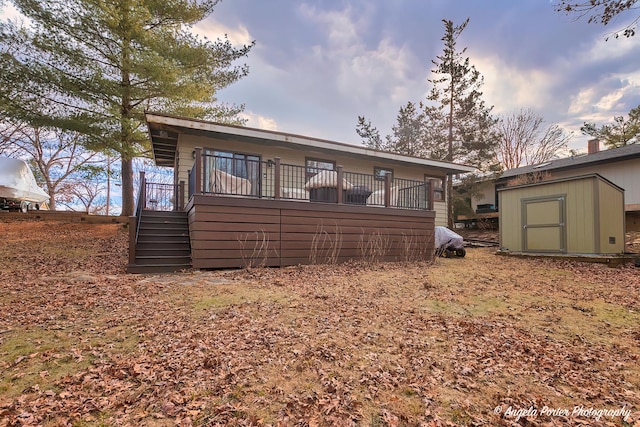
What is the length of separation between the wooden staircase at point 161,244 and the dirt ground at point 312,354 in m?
1.07

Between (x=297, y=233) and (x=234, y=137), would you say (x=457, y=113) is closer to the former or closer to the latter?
(x=234, y=137)

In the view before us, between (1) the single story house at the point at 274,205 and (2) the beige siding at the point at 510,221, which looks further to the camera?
(2) the beige siding at the point at 510,221

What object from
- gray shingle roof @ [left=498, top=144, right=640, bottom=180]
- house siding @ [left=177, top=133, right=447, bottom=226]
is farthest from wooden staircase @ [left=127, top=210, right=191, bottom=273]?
gray shingle roof @ [left=498, top=144, right=640, bottom=180]

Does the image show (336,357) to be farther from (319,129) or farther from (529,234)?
(319,129)

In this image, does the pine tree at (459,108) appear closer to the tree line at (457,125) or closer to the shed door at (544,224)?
the tree line at (457,125)

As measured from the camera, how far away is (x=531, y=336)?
2.97 metres

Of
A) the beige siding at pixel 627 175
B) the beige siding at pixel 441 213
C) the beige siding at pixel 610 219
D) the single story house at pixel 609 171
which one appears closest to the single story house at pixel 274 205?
the beige siding at pixel 441 213

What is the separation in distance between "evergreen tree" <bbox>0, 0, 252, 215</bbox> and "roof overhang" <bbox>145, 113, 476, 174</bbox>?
1.61 meters

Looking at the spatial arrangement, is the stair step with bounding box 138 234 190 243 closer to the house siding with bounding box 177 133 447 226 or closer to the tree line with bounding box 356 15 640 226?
the house siding with bounding box 177 133 447 226

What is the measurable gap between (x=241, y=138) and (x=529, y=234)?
9368 millimetres

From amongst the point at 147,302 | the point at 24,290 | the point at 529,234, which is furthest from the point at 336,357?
the point at 529,234

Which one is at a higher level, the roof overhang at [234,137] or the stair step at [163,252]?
the roof overhang at [234,137]

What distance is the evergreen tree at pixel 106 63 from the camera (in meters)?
9.21

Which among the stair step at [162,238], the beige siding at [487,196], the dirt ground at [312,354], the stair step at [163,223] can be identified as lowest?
the dirt ground at [312,354]
